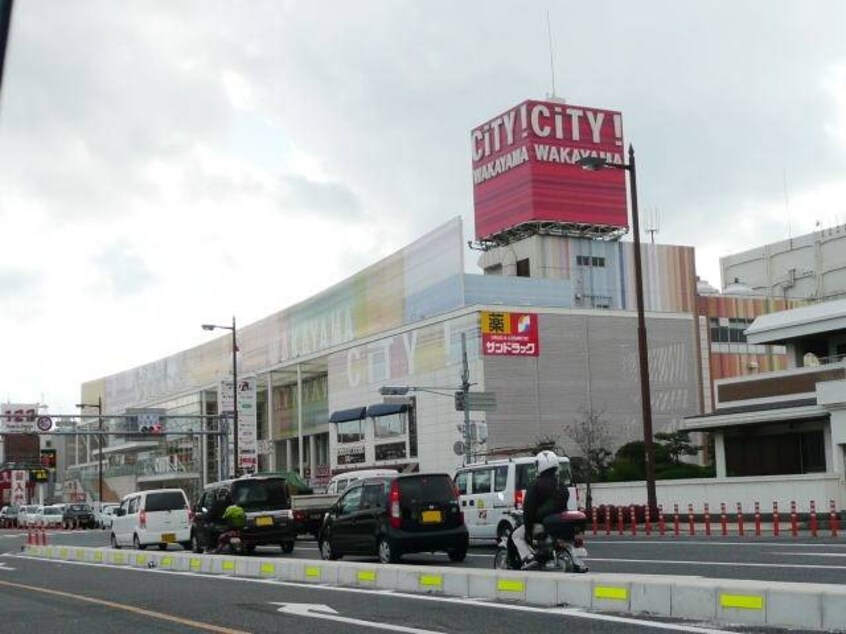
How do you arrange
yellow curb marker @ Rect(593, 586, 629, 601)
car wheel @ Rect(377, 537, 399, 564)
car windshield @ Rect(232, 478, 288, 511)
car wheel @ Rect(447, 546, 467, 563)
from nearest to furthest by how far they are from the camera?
yellow curb marker @ Rect(593, 586, 629, 601) < car wheel @ Rect(377, 537, 399, 564) < car wheel @ Rect(447, 546, 467, 563) < car windshield @ Rect(232, 478, 288, 511)

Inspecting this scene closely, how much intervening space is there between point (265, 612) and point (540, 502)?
11.8 feet

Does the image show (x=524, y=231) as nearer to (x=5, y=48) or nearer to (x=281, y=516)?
(x=281, y=516)

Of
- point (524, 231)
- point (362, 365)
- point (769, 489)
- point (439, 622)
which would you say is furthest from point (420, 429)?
point (439, 622)

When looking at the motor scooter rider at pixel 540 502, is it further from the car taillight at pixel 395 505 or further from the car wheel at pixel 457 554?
the car wheel at pixel 457 554

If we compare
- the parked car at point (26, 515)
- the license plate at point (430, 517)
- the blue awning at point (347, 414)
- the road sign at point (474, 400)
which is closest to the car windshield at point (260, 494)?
the license plate at point (430, 517)

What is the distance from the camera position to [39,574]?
22922 mm

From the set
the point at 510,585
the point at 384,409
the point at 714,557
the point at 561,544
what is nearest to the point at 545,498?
the point at 561,544

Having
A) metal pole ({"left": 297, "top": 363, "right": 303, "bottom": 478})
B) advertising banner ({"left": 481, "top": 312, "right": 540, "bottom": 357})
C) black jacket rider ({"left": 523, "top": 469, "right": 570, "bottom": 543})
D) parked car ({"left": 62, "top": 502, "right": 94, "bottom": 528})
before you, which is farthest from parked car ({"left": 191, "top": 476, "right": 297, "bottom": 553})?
metal pole ({"left": 297, "top": 363, "right": 303, "bottom": 478})

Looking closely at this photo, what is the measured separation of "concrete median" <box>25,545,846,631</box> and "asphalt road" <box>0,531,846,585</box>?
310 cm

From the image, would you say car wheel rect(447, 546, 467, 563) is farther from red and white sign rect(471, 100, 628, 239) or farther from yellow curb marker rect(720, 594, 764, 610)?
red and white sign rect(471, 100, 628, 239)

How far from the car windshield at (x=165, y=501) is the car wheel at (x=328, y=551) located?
9.68 m

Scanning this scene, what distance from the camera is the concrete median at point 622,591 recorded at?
10016 mm

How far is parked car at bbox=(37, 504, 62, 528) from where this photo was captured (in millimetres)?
63963

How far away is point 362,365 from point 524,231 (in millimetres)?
15069
